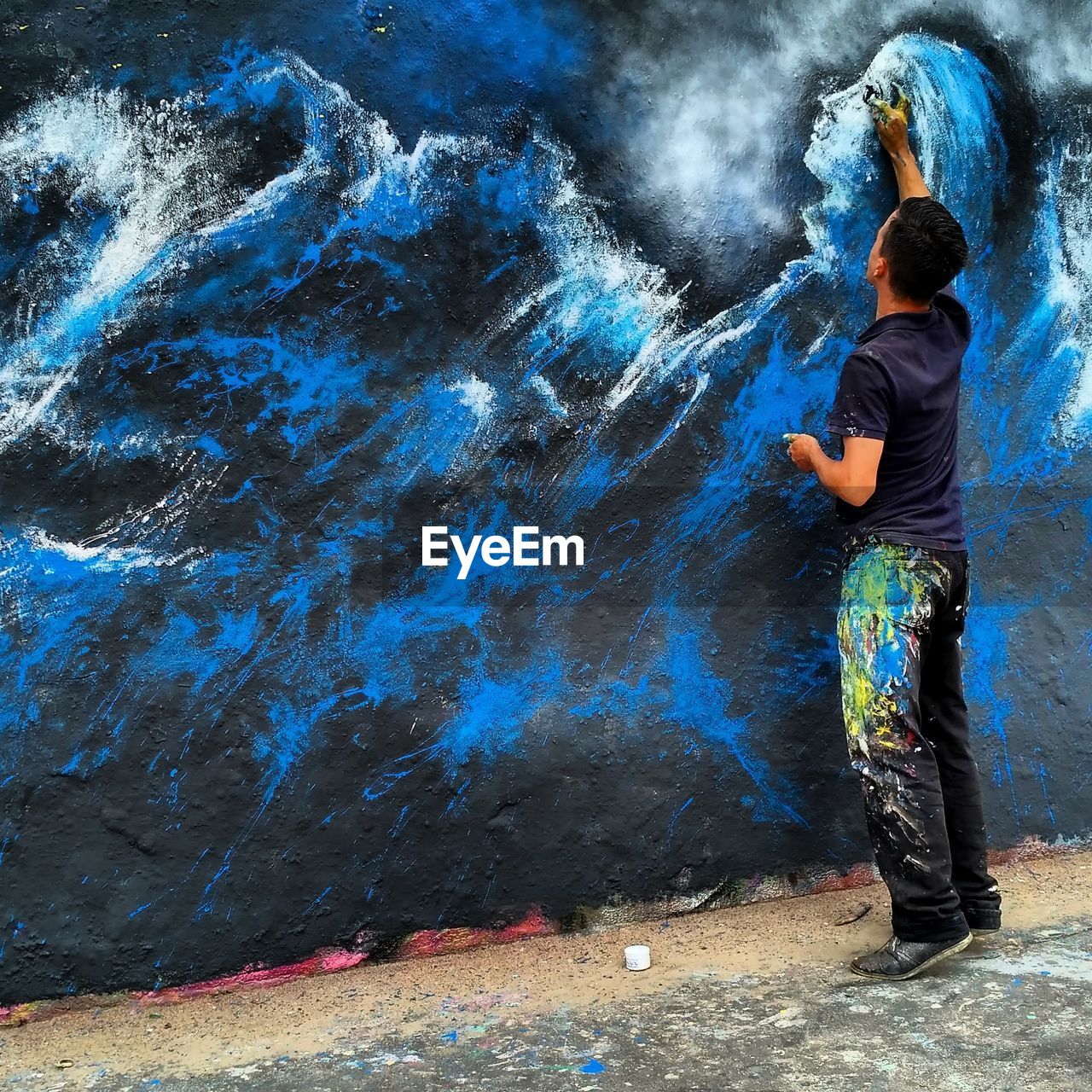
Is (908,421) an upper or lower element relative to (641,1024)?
upper

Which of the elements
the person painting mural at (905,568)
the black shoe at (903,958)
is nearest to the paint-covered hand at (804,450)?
the person painting mural at (905,568)

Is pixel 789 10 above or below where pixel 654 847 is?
above

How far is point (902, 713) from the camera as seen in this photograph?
2.52 m

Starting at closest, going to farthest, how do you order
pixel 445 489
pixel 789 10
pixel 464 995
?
pixel 464 995, pixel 445 489, pixel 789 10

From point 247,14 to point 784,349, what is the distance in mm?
1622

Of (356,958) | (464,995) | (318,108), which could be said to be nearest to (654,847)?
(464,995)

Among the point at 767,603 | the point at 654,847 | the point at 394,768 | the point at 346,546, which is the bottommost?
the point at 654,847

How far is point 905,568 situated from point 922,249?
2.48 ft

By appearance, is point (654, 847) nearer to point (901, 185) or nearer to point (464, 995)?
point (464, 995)

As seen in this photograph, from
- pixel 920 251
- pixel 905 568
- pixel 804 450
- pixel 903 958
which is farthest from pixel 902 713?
pixel 920 251

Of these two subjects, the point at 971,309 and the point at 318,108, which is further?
the point at 971,309

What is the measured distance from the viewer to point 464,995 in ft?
8.43

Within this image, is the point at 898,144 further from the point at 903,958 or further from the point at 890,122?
the point at 903,958

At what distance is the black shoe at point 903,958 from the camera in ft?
8.19
